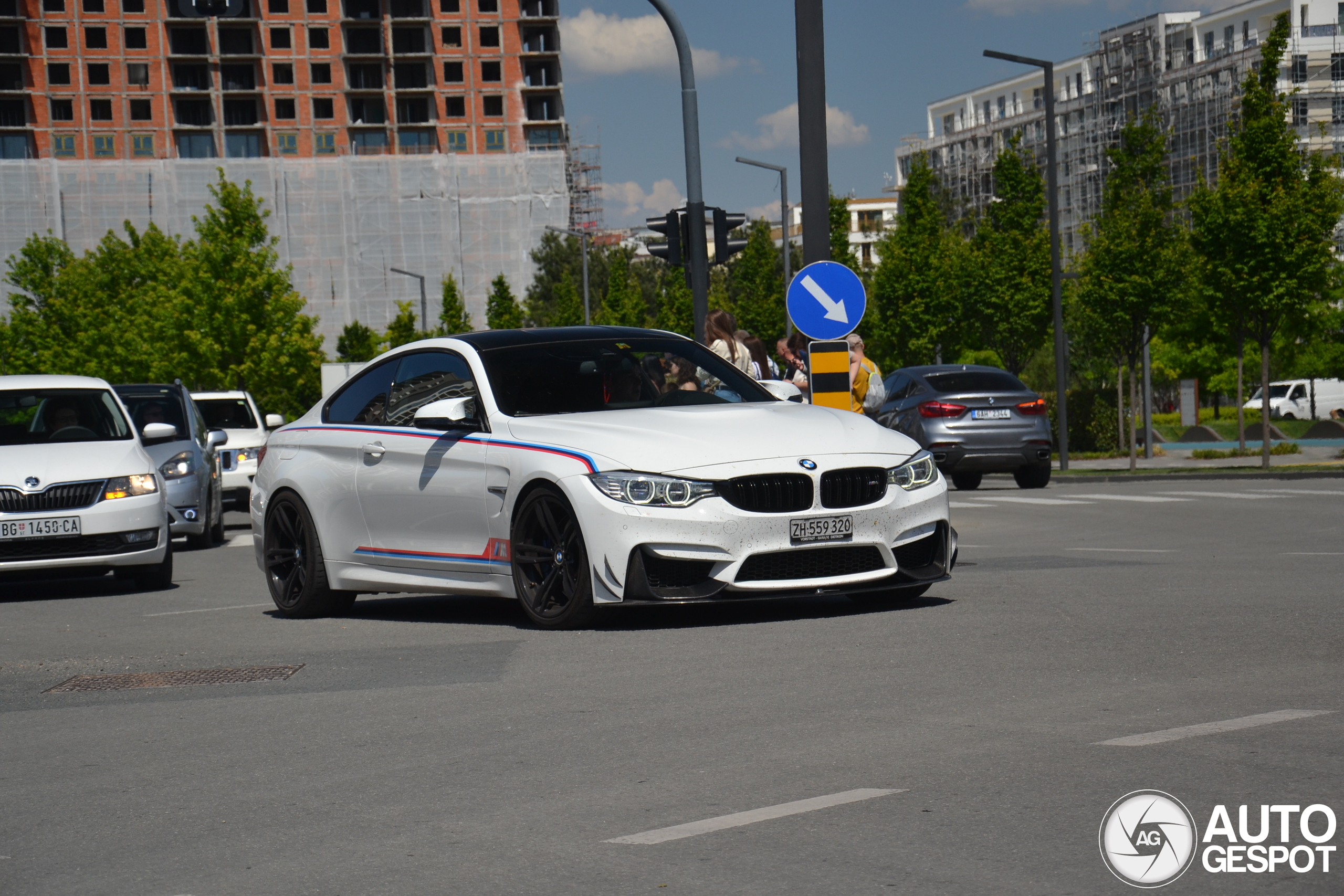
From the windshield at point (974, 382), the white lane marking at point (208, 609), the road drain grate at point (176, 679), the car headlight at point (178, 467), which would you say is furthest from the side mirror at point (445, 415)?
the windshield at point (974, 382)

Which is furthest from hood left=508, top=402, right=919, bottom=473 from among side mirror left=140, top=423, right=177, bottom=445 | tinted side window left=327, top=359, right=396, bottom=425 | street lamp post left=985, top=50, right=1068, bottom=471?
street lamp post left=985, top=50, right=1068, bottom=471

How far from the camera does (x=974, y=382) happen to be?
77.3 ft

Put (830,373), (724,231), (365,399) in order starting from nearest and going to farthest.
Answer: (365,399), (830,373), (724,231)

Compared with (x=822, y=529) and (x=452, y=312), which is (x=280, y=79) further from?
(x=822, y=529)

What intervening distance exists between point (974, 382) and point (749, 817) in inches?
766

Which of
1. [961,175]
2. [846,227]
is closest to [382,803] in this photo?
[846,227]

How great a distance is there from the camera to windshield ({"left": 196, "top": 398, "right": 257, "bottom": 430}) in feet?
87.3

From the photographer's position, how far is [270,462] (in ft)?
36.4

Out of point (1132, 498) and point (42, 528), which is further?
point (1132, 498)

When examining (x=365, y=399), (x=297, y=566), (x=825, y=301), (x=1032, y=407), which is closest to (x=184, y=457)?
(x=825, y=301)

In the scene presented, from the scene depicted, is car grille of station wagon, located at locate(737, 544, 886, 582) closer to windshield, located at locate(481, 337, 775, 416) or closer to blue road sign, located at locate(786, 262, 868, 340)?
windshield, located at locate(481, 337, 775, 416)

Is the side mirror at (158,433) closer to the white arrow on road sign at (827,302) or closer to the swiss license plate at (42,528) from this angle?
the swiss license plate at (42,528)

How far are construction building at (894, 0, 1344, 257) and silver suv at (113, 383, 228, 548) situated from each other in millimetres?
75689

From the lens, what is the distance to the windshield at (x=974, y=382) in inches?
923
